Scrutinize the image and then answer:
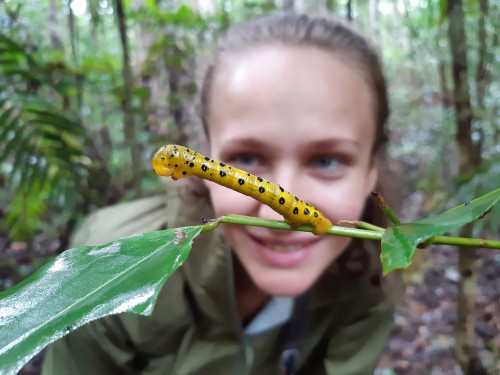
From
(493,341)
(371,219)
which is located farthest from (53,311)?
(493,341)

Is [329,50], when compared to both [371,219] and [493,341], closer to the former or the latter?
[371,219]

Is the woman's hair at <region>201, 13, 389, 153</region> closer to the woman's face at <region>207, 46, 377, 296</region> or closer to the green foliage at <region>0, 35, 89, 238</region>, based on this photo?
the woman's face at <region>207, 46, 377, 296</region>

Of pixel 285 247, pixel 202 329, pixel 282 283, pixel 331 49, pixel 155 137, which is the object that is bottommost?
pixel 202 329

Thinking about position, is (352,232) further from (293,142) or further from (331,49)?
(331,49)

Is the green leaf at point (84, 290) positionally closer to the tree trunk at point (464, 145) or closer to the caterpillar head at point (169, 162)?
the caterpillar head at point (169, 162)

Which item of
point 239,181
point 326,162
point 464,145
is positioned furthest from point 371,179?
point 239,181

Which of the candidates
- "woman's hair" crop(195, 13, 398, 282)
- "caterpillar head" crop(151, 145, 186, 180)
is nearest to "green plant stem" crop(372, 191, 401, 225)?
"caterpillar head" crop(151, 145, 186, 180)
